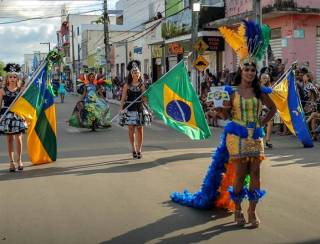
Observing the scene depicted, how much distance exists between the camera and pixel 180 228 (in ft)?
18.3

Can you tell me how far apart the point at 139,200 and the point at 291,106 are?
18.4 feet

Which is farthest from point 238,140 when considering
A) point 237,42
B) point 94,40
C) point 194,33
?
point 94,40

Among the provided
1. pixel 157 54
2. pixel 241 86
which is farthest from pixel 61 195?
pixel 157 54

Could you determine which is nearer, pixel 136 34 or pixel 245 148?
pixel 245 148

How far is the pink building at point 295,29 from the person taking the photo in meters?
19.8

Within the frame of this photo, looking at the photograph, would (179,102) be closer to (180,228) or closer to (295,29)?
(180,228)

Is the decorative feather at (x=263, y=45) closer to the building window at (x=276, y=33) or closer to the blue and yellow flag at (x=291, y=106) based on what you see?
the blue and yellow flag at (x=291, y=106)

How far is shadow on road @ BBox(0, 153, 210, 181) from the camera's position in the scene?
8.63 metres

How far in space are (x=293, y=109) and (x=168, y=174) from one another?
4.07 m

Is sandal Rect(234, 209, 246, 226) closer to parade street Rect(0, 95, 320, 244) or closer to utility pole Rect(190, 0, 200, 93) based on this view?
parade street Rect(0, 95, 320, 244)

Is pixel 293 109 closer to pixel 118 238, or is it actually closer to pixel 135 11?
pixel 118 238

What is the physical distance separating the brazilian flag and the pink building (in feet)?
35.6

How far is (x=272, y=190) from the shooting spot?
24.0 ft

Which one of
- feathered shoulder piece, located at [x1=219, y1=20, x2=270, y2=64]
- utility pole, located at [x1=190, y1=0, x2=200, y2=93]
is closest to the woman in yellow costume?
feathered shoulder piece, located at [x1=219, y1=20, x2=270, y2=64]
